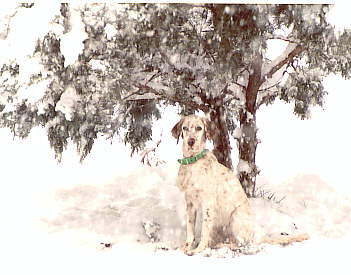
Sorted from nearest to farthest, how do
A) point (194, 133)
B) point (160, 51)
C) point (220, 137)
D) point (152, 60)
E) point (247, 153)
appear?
point (194, 133), point (160, 51), point (152, 60), point (220, 137), point (247, 153)

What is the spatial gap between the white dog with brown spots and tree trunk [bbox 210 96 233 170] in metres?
1.20

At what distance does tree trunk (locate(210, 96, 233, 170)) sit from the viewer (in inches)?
213

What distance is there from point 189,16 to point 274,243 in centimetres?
296

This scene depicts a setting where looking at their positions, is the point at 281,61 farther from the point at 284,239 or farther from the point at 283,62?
the point at 284,239

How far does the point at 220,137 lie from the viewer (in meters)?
5.48

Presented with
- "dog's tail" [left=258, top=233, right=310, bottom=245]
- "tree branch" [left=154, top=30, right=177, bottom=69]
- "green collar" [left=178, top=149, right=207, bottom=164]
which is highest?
"tree branch" [left=154, top=30, right=177, bottom=69]

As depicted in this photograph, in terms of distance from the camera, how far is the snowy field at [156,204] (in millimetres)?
4145

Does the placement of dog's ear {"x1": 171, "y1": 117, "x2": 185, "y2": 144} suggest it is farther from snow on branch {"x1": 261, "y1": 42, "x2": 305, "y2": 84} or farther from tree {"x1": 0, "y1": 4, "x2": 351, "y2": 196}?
snow on branch {"x1": 261, "y1": 42, "x2": 305, "y2": 84}

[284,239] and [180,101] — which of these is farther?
[180,101]

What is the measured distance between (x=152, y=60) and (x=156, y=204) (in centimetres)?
222

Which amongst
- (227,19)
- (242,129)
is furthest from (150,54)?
(242,129)

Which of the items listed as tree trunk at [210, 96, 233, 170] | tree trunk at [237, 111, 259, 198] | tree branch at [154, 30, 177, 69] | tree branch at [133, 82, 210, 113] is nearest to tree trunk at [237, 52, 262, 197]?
tree trunk at [237, 111, 259, 198]

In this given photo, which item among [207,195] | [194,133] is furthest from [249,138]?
[207,195]

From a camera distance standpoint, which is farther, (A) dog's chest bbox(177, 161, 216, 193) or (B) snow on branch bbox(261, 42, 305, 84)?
(B) snow on branch bbox(261, 42, 305, 84)
